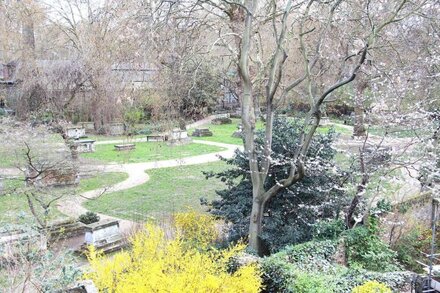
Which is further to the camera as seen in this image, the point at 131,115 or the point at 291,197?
the point at 131,115

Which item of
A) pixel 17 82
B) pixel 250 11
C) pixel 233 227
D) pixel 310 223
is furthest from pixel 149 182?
pixel 17 82

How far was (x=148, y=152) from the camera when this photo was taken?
2005 cm

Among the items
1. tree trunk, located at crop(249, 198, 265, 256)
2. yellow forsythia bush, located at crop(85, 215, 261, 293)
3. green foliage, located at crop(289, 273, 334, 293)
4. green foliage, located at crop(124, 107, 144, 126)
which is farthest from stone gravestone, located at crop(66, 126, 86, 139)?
green foliage, located at crop(289, 273, 334, 293)

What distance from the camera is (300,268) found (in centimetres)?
643

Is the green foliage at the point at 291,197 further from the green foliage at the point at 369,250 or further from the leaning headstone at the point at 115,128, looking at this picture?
the leaning headstone at the point at 115,128

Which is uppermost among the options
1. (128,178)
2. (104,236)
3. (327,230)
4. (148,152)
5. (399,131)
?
(399,131)

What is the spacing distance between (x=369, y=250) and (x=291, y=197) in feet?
6.06

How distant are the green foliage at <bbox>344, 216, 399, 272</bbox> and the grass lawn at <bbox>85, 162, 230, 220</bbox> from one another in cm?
538

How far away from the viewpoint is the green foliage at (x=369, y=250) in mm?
7562

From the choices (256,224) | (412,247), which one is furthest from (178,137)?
(412,247)

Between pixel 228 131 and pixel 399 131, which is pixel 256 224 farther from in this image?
pixel 228 131

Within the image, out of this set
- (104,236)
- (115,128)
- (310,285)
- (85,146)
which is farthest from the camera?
(115,128)

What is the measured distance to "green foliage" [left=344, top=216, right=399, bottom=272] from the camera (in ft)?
24.8

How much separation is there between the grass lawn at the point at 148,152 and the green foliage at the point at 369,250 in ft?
38.2
